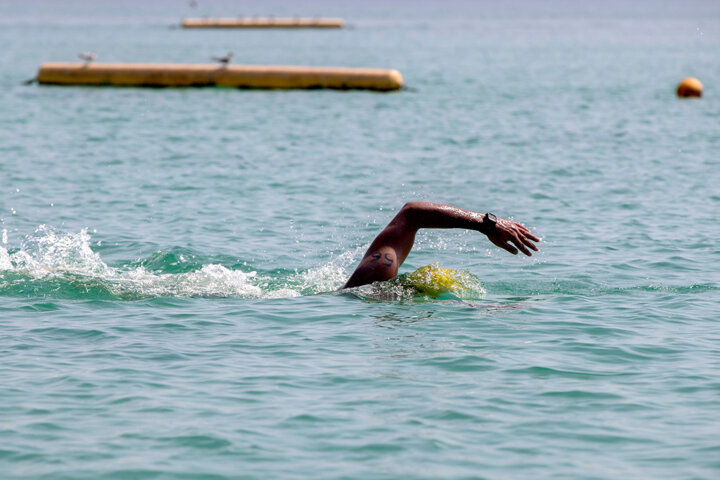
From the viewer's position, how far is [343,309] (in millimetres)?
10414

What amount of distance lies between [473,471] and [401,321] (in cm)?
353

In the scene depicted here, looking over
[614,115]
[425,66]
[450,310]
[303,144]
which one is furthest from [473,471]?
[425,66]

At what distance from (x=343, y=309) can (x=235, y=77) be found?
89.8ft

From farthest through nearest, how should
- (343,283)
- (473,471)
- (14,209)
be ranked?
(14,209) → (343,283) → (473,471)

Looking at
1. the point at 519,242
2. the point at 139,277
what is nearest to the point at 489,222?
the point at 519,242

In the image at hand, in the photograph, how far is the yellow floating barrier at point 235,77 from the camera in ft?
119

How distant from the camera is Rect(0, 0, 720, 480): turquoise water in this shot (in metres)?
7.00

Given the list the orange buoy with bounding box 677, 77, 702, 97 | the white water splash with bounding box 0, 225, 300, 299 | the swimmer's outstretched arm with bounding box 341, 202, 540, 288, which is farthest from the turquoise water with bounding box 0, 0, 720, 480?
the orange buoy with bounding box 677, 77, 702, 97

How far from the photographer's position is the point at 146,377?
8.34 meters

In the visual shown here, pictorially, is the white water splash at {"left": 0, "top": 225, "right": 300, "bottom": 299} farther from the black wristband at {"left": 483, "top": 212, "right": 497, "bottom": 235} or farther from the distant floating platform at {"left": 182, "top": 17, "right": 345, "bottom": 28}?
the distant floating platform at {"left": 182, "top": 17, "right": 345, "bottom": 28}

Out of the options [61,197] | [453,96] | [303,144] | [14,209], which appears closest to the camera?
[14,209]

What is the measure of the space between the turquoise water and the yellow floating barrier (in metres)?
8.96

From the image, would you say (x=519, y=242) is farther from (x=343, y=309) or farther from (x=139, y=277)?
(x=139, y=277)

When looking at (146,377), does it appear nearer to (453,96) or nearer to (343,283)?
(343,283)
